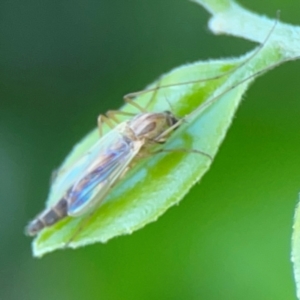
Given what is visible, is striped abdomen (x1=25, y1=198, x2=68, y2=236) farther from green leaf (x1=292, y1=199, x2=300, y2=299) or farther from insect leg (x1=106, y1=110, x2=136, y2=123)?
green leaf (x1=292, y1=199, x2=300, y2=299)

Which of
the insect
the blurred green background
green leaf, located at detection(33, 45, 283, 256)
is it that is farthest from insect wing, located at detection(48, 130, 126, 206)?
the blurred green background

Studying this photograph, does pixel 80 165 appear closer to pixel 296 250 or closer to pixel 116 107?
pixel 296 250

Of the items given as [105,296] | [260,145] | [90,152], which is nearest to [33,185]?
[105,296]

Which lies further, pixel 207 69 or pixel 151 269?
pixel 151 269

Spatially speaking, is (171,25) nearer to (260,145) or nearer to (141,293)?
(260,145)

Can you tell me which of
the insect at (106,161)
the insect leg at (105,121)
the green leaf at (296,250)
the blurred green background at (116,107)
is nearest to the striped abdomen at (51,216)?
the insect at (106,161)

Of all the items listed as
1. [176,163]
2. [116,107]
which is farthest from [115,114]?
[116,107]
